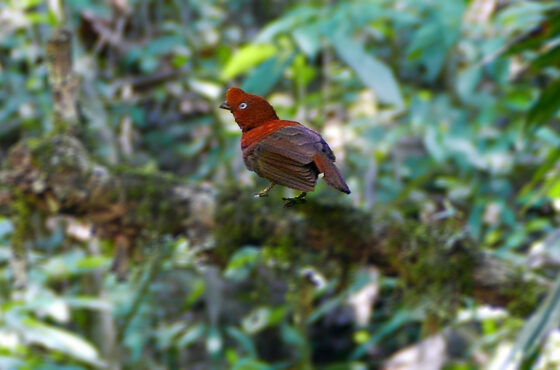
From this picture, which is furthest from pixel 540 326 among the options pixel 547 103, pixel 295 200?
pixel 295 200

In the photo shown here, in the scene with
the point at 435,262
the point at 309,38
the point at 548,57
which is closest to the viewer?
the point at 548,57

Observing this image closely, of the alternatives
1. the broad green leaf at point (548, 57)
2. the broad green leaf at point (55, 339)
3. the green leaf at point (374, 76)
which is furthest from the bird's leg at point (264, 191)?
the broad green leaf at point (55, 339)

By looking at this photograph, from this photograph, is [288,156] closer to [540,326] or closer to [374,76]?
[374,76]

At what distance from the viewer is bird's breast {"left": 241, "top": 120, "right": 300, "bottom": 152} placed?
17 centimetres

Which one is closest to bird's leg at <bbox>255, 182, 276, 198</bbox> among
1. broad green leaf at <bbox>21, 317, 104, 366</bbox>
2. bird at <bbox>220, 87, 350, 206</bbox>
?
bird at <bbox>220, 87, 350, 206</bbox>

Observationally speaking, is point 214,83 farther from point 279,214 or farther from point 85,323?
point 279,214

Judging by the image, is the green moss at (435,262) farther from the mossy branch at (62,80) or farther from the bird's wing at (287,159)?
the bird's wing at (287,159)

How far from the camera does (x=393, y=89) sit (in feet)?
1.93

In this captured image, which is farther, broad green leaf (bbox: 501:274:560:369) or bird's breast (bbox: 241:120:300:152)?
broad green leaf (bbox: 501:274:560:369)

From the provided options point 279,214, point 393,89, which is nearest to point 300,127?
point 393,89

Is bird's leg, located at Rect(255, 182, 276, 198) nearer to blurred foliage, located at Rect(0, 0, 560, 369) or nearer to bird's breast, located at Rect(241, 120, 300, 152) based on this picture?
bird's breast, located at Rect(241, 120, 300, 152)

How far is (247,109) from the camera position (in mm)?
182

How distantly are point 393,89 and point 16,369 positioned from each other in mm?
1085

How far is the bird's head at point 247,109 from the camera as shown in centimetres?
18
